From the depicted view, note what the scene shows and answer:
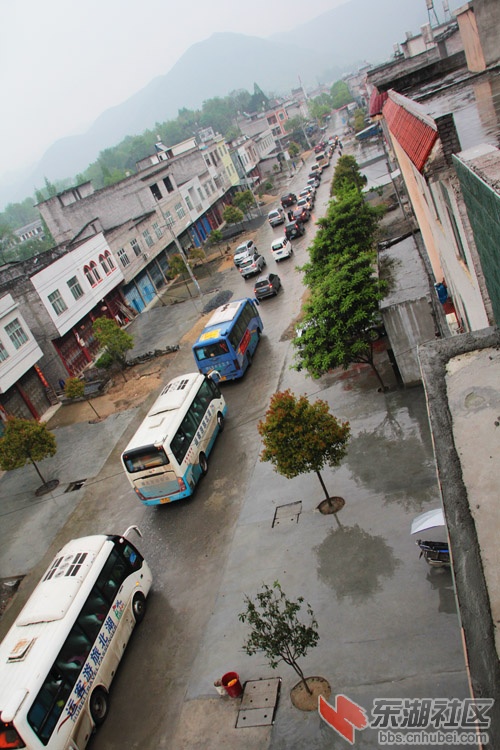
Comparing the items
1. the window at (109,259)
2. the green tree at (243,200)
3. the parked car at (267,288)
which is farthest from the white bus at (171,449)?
the green tree at (243,200)

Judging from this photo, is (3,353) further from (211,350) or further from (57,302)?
(211,350)

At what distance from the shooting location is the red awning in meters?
7.95

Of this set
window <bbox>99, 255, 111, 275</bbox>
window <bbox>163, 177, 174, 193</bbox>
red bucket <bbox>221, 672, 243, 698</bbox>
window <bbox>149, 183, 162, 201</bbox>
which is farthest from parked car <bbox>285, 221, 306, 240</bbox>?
red bucket <bbox>221, 672, 243, 698</bbox>

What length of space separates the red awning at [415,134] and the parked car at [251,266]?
76.3ft

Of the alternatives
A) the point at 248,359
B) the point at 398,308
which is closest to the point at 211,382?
the point at 248,359

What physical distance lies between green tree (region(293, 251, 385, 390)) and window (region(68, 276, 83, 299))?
2165cm

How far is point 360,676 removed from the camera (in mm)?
8617

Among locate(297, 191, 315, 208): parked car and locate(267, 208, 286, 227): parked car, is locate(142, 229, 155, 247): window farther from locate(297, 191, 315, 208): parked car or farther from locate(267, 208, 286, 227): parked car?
locate(297, 191, 315, 208): parked car

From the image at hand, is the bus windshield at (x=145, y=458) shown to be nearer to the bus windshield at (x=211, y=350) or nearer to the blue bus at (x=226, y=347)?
the blue bus at (x=226, y=347)

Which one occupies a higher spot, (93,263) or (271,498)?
(93,263)

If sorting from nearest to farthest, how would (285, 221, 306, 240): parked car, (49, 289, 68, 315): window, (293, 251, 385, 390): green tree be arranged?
(293, 251, 385, 390): green tree < (49, 289, 68, 315): window < (285, 221, 306, 240): parked car

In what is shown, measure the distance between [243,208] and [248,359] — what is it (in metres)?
37.2

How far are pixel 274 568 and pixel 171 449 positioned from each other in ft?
15.2

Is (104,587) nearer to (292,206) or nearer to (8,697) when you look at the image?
(8,697)
